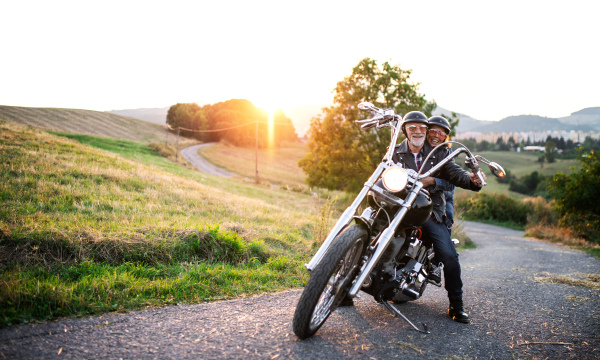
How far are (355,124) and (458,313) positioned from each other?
23.0 m

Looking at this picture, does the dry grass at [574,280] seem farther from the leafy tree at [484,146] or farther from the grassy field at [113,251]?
the leafy tree at [484,146]

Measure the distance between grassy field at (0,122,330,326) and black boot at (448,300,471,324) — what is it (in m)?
2.07

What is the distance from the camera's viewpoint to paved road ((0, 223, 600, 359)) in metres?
2.59

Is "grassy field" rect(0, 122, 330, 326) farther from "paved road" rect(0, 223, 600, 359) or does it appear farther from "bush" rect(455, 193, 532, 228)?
"bush" rect(455, 193, 532, 228)

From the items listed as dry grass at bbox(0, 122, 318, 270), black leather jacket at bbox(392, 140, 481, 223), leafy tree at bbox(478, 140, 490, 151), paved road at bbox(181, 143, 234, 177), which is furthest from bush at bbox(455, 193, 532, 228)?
leafy tree at bbox(478, 140, 490, 151)

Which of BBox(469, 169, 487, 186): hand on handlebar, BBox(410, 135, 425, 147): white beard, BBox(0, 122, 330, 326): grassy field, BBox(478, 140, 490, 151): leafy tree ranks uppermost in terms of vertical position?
BBox(478, 140, 490, 151): leafy tree

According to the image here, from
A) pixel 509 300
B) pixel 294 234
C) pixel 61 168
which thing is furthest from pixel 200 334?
pixel 61 168

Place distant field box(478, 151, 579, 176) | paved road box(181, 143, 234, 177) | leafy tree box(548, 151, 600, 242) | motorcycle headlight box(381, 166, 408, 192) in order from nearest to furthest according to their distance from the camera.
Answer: motorcycle headlight box(381, 166, 408, 192), leafy tree box(548, 151, 600, 242), paved road box(181, 143, 234, 177), distant field box(478, 151, 579, 176)

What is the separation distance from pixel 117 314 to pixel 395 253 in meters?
2.70

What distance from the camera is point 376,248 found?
10.5 feet

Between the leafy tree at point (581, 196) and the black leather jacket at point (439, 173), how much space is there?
1651 cm

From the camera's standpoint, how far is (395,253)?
3461mm

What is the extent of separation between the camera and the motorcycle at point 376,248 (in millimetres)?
2818

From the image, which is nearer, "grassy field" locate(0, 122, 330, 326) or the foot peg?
"grassy field" locate(0, 122, 330, 326)
